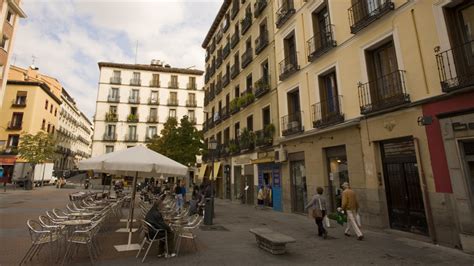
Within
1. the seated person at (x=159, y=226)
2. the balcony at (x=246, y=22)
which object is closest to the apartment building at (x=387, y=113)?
the balcony at (x=246, y=22)

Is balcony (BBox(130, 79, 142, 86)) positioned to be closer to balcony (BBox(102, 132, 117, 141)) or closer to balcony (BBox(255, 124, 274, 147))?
balcony (BBox(102, 132, 117, 141))

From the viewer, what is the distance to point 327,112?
13.1m

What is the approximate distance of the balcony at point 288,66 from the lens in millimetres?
15401

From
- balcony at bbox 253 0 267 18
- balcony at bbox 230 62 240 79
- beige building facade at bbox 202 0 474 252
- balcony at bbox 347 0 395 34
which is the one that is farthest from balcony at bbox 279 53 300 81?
balcony at bbox 230 62 240 79

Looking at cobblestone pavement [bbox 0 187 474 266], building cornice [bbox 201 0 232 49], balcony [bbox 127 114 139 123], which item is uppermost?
building cornice [bbox 201 0 232 49]

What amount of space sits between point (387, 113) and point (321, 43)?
19.1 ft

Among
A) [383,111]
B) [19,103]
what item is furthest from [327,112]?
[19,103]

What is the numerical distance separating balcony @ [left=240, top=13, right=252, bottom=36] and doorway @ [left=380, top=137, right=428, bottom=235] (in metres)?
15.5

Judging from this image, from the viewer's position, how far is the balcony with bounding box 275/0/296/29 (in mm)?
16050

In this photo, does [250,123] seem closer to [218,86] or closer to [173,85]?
[218,86]

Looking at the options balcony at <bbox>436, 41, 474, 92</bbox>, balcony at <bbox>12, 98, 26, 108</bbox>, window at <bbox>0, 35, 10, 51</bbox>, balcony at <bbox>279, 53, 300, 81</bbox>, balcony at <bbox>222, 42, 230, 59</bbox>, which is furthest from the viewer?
balcony at <bbox>12, 98, 26, 108</bbox>

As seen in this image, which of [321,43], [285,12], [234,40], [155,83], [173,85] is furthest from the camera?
[173,85]

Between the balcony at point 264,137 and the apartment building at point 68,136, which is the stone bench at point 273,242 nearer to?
the balcony at point 264,137

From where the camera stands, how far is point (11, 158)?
37844mm
